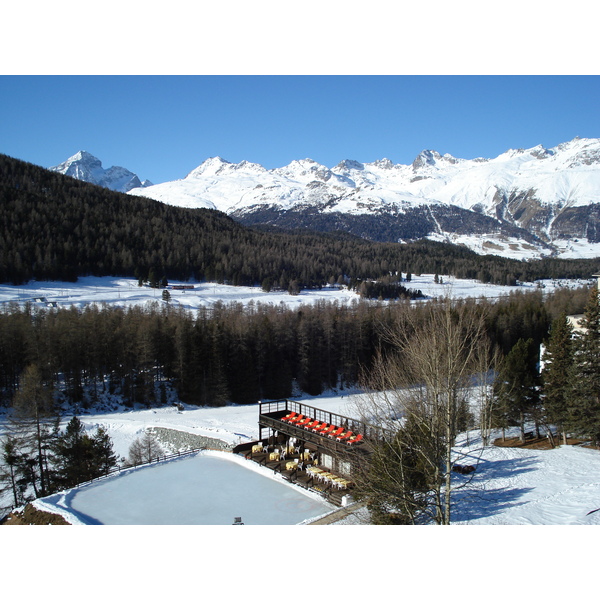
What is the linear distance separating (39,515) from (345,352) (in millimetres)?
39056

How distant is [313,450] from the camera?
20.9 m

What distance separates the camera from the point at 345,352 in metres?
51.9

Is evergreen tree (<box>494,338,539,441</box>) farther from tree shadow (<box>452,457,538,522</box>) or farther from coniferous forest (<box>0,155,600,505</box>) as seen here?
tree shadow (<box>452,457,538,522</box>)

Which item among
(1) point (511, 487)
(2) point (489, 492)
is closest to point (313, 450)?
(2) point (489, 492)

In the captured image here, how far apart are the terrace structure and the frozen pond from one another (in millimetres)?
718

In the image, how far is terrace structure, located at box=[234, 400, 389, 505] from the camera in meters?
17.4

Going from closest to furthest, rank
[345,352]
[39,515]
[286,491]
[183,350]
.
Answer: [39,515], [286,491], [183,350], [345,352]

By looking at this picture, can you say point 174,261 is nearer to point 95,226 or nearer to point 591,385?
point 95,226

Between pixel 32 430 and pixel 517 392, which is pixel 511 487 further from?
pixel 32 430

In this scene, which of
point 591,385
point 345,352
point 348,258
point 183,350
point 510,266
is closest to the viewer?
point 591,385

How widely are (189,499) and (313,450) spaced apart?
607 centimetres

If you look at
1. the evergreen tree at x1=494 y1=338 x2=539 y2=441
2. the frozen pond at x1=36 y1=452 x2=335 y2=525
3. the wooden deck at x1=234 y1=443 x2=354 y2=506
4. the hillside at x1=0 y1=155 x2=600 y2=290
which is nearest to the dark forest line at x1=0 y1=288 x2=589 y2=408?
the evergreen tree at x1=494 y1=338 x2=539 y2=441

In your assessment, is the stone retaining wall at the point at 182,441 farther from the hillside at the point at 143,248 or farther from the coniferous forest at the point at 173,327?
the hillside at the point at 143,248

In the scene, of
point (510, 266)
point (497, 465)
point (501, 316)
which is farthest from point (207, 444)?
point (510, 266)
